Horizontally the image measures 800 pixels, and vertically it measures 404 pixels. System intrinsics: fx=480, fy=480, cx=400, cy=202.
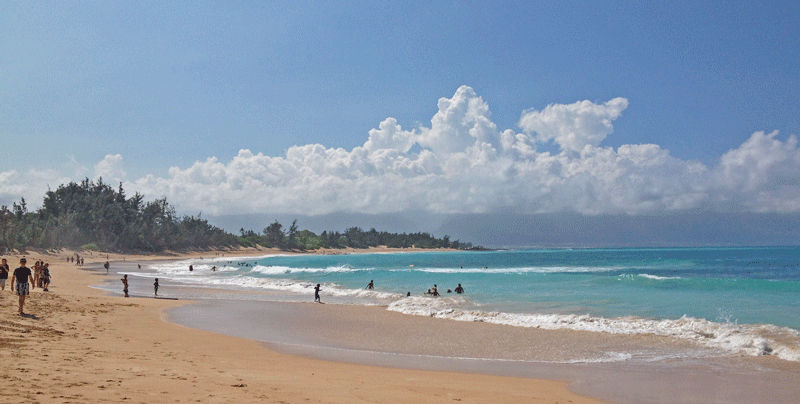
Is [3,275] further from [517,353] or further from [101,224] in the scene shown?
[101,224]

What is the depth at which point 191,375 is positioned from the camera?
29.6 feet

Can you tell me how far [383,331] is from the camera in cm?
1811

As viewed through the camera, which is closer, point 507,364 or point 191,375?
point 191,375

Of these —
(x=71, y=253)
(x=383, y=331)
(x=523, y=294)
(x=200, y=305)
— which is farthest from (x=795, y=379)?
(x=71, y=253)

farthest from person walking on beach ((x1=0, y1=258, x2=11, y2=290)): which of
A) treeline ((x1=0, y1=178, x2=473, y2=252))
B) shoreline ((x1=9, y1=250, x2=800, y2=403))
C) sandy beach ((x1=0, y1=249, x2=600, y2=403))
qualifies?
treeline ((x1=0, y1=178, x2=473, y2=252))

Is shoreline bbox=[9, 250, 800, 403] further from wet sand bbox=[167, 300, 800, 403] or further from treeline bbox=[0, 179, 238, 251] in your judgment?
treeline bbox=[0, 179, 238, 251]

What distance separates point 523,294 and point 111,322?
2304 centimetres

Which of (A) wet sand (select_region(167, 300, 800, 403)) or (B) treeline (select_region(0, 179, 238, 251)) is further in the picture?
(B) treeline (select_region(0, 179, 238, 251))

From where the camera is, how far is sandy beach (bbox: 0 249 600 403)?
24.2ft

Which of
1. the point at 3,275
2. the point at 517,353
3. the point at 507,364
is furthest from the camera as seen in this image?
the point at 3,275

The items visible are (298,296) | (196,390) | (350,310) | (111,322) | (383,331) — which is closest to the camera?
(196,390)

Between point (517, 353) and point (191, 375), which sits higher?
point (191, 375)

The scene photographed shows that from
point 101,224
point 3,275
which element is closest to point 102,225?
point 101,224

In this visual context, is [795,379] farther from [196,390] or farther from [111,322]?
[111,322]
